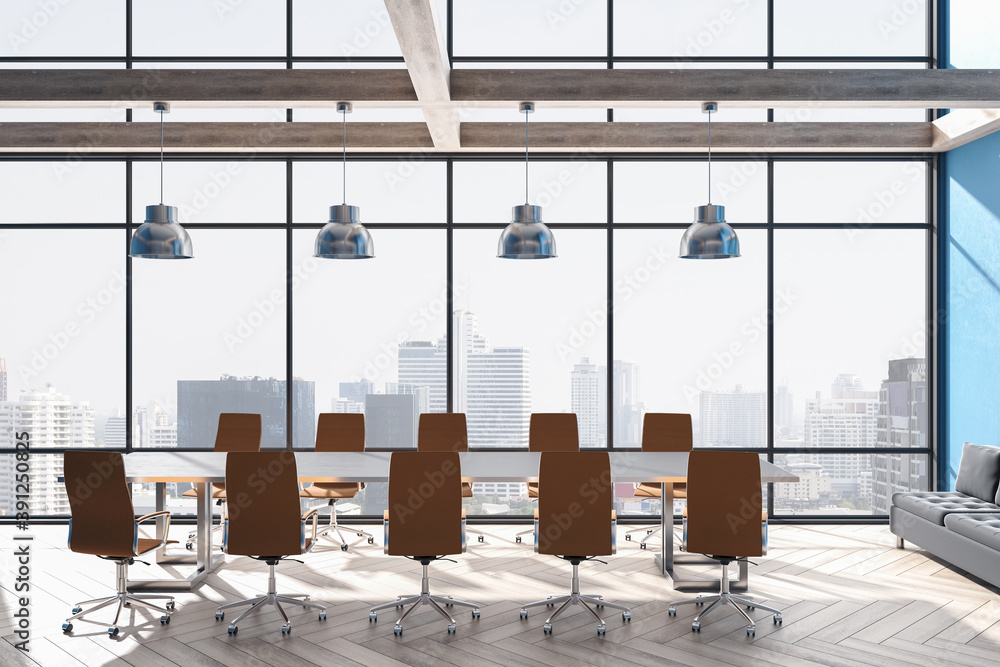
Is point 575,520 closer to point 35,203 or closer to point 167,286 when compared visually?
point 167,286

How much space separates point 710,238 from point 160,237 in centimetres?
365

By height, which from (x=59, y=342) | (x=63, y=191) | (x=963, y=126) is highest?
(x=963, y=126)

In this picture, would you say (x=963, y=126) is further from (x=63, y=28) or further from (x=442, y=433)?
(x=63, y=28)

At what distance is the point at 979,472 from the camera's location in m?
5.71

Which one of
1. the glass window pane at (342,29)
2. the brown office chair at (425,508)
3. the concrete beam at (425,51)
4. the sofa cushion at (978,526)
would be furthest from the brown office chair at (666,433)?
the glass window pane at (342,29)

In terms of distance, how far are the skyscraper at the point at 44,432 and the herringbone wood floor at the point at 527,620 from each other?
1357 millimetres

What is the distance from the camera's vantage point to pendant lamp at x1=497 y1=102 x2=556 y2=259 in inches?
196

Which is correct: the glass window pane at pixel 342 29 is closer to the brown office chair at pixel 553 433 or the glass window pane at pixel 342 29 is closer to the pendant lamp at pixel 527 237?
the pendant lamp at pixel 527 237

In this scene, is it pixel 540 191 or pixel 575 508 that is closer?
pixel 575 508

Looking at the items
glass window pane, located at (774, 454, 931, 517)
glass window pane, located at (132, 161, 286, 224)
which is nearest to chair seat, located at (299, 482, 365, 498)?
glass window pane, located at (132, 161, 286, 224)

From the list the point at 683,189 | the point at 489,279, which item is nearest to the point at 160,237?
the point at 489,279

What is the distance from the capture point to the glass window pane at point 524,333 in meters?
6.99

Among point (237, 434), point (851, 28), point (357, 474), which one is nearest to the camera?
point (357, 474)

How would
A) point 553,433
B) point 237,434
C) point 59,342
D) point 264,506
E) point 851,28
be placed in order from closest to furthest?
point 264,506 → point 553,433 → point 237,434 → point 851,28 → point 59,342
